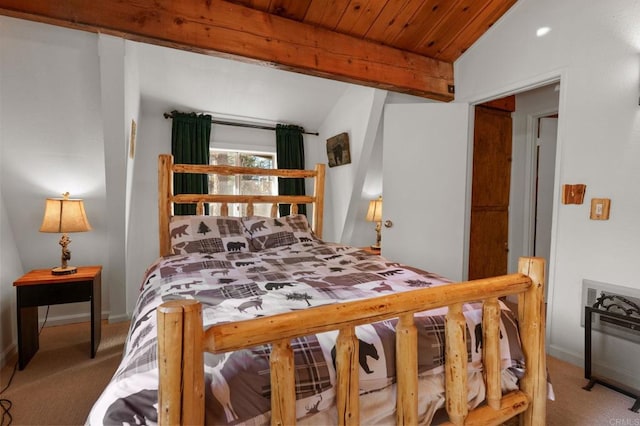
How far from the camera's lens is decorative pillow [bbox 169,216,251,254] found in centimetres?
238

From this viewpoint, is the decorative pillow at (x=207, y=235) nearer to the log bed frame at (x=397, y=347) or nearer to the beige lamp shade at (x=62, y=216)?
the beige lamp shade at (x=62, y=216)

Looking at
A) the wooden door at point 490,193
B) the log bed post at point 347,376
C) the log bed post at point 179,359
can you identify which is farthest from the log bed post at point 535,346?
the wooden door at point 490,193

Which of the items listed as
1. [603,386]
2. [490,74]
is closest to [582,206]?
Result: [603,386]

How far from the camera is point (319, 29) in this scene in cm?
250

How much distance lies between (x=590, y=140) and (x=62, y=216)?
12.0 ft

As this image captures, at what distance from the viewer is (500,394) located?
3.91 feet

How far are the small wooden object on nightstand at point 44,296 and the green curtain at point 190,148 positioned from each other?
1125mm

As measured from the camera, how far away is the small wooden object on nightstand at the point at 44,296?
2.12 m

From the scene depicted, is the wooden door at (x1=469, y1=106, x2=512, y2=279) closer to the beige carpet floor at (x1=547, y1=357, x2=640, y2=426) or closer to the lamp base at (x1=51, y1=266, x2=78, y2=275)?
the beige carpet floor at (x1=547, y1=357, x2=640, y2=426)

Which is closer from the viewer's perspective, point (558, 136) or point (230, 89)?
point (558, 136)

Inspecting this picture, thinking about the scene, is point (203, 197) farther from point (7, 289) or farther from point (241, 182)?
point (7, 289)

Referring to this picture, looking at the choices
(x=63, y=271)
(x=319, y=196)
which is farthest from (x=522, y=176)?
(x=63, y=271)

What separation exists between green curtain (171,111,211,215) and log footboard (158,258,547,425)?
110 inches

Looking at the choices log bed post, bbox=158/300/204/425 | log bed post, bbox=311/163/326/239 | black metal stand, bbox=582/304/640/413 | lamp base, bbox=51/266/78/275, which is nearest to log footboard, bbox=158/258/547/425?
log bed post, bbox=158/300/204/425
